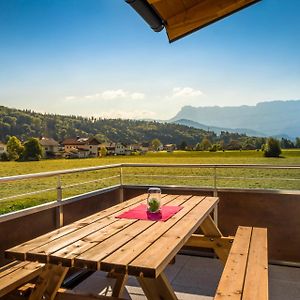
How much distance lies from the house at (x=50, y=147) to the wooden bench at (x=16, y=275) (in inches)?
635

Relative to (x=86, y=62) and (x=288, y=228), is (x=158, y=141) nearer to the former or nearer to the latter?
(x=86, y=62)

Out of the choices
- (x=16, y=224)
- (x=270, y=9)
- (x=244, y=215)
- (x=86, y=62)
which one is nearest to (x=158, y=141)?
(x=86, y=62)

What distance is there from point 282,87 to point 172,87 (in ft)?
41.1

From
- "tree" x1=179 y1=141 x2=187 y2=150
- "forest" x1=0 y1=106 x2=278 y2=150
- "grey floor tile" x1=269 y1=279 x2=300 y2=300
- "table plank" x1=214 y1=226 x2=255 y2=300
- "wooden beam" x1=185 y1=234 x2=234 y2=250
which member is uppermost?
"forest" x1=0 y1=106 x2=278 y2=150

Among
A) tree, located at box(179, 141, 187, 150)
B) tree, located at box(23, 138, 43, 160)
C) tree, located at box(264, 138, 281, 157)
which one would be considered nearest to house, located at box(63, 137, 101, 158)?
tree, located at box(23, 138, 43, 160)

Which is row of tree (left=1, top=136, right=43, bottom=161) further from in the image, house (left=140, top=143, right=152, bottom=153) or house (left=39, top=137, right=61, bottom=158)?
house (left=140, top=143, right=152, bottom=153)

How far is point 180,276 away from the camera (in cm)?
321

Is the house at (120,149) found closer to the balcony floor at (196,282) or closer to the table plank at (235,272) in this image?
the balcony floor at (196,282)

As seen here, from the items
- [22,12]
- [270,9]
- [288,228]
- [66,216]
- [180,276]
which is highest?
[22,12]

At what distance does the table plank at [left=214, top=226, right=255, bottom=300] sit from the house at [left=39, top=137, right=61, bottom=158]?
1629 centimetres

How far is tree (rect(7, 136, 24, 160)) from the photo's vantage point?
16812 mm

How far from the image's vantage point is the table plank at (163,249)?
1343 millimetres

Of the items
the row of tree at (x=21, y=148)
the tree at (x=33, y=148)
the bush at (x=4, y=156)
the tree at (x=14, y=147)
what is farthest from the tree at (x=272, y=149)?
the bush at (x=4, y=156)

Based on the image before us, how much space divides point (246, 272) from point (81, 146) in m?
18.0
